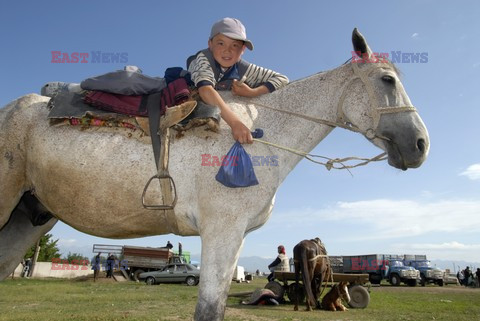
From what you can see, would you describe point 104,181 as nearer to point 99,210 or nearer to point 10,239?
point 99,210

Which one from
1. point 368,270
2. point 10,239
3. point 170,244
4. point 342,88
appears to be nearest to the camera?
point 342,88

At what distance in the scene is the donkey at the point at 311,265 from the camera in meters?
10.0

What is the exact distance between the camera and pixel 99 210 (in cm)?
287

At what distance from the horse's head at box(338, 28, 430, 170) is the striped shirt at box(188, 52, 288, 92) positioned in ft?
2.21

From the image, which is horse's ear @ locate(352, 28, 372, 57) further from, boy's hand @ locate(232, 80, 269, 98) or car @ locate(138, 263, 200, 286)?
car @ locate(138, 263, 200, 286)

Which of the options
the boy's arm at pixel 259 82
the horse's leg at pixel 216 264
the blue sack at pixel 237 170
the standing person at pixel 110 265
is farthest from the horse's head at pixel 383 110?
the standing person at pixel 110 265

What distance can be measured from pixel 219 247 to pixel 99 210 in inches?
41.6

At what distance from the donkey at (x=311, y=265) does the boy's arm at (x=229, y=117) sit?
8051 millimetres

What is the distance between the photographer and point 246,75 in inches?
138

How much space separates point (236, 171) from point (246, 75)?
3.94 ft

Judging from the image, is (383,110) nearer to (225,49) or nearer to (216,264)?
(225,49)

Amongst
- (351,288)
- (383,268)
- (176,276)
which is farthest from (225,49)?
(383,268)

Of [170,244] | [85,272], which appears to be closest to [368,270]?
[170,244]

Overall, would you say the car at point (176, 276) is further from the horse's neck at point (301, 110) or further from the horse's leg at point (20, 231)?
the horse's neck at point (301, 110)
